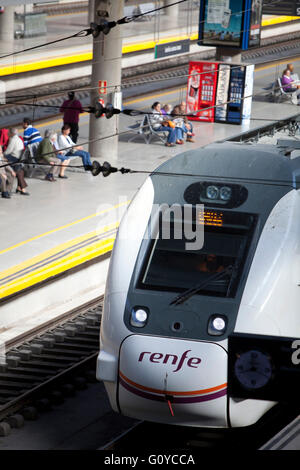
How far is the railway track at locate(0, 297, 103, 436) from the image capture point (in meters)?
11.2

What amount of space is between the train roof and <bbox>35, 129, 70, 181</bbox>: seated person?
323 inches

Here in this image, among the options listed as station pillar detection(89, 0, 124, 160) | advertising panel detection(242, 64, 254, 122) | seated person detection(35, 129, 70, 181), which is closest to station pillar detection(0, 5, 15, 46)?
advertising panel detection(242, 64, 254, 122)

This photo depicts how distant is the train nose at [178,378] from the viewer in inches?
348

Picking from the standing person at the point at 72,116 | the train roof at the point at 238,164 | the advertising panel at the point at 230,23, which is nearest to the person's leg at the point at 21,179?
the standing person at the point at 72,116

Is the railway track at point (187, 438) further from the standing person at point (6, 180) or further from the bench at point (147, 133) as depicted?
the bench at point (147, 133)

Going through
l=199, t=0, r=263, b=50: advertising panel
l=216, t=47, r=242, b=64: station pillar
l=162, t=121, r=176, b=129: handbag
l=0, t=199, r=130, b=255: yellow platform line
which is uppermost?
l=199, t=0, r=263, b=50: advertising panel

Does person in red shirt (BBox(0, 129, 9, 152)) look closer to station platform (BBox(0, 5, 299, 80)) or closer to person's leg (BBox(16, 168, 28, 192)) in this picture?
person's leg (BBox(16, 168, 28, 192))

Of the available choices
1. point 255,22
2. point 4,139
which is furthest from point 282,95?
point 4,139

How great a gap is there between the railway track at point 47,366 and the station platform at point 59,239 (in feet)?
2.06

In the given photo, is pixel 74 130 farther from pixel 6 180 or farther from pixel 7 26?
pixel 7 26

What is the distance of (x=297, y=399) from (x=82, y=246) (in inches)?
324

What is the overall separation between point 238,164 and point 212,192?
1.92 feet

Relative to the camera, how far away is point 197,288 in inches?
367
